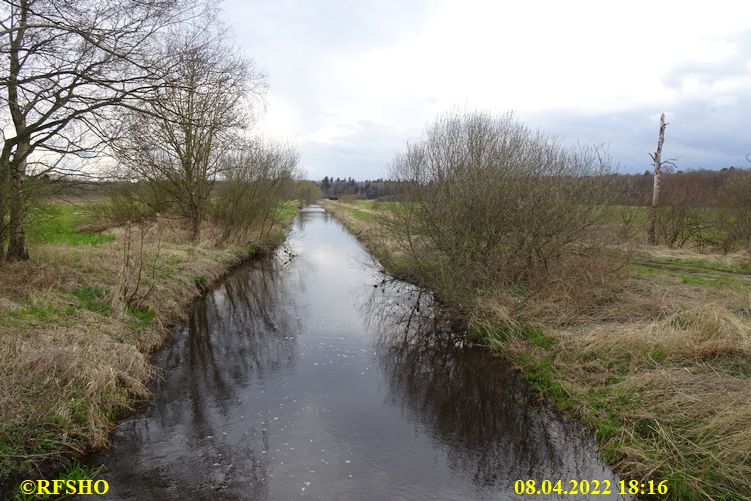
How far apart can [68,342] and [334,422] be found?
4272mm

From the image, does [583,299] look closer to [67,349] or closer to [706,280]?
[706,280]

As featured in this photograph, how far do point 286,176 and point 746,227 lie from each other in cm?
2134

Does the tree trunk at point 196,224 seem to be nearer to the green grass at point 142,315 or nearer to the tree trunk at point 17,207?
the tree trunk at point 17,207

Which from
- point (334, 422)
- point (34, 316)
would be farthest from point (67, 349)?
point (334, 422)

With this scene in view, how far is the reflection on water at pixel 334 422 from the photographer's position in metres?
5.02

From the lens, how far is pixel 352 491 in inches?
192

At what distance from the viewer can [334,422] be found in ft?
→ 20.8

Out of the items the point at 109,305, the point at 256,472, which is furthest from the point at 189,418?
the point at 109,305

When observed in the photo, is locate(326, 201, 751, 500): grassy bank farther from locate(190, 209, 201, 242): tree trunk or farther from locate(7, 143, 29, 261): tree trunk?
locate(190, 209, 201, 242): tree trunk

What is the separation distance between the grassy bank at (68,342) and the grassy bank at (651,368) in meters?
6.58

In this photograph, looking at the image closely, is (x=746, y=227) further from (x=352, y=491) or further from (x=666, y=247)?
(x=352, y=491)

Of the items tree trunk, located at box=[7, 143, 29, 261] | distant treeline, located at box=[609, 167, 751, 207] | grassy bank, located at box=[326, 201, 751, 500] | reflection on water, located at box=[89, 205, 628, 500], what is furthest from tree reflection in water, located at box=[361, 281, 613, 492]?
distant treeline, located at box=[609, 167, 751, 207]

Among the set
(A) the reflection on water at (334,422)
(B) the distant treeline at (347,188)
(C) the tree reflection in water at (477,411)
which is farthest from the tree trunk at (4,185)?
(B) the distant treeline at (347,188)

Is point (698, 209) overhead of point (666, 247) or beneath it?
overhead
